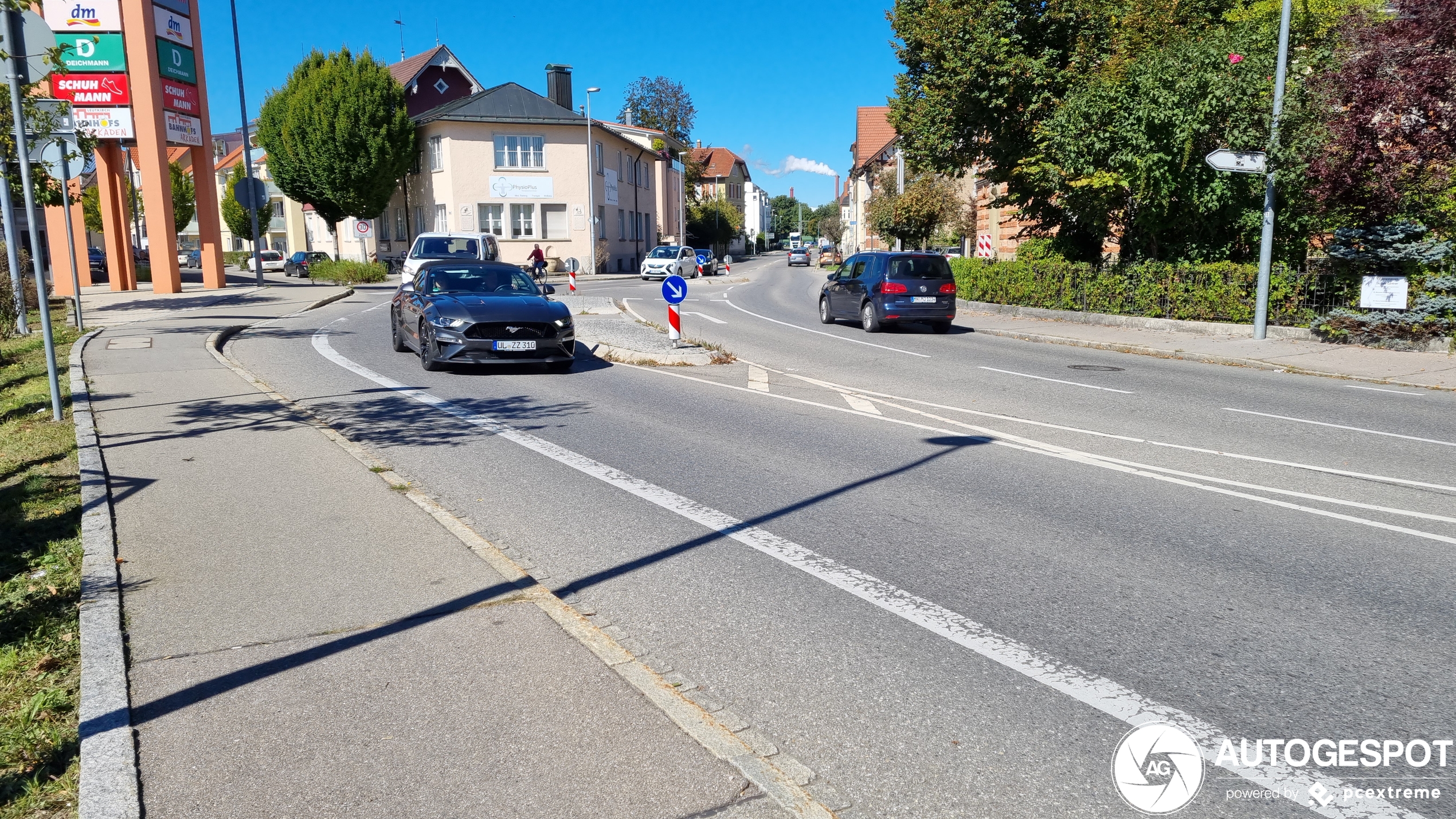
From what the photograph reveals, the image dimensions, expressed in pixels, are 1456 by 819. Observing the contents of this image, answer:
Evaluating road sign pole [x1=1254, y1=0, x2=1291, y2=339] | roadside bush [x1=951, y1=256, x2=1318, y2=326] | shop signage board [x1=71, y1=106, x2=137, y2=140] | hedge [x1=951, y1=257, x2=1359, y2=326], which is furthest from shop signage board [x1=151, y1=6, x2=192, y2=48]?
road sign pole [x1=1254, y1=0, x2=1291, y2=339]

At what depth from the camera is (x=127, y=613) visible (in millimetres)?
4469

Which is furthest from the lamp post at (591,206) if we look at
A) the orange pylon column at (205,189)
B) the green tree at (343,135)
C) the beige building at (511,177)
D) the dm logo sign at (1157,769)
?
the dm logo sign at (1157,769)

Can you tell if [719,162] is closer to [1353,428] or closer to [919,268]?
[919,268]

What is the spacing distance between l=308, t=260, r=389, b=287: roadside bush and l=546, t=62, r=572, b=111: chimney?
20803mm

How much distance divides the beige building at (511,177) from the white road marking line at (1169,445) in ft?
127

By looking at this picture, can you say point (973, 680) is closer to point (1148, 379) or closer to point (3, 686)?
point (3, 686)

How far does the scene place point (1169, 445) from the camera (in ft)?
29.0

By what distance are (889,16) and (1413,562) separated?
22977 mm

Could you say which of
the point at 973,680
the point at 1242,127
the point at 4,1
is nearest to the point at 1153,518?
the point at 973,680

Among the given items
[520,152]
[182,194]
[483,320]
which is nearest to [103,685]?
[483,320]

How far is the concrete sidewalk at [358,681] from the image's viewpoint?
307 cm

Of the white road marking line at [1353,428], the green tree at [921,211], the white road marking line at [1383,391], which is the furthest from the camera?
the green tree at [921,211]

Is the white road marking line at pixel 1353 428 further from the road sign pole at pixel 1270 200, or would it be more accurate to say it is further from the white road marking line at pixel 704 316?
the white road marking line at pixel 704 316

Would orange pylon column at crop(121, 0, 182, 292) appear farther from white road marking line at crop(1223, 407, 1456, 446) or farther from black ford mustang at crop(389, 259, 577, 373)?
white road marking line at crop(1223, 407, 1456, 446)
